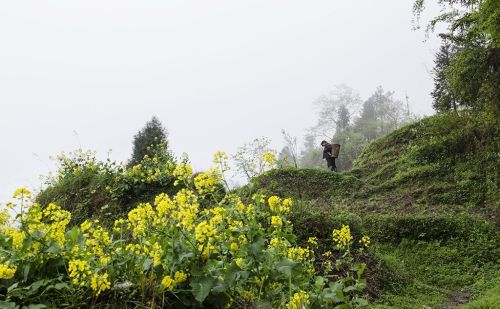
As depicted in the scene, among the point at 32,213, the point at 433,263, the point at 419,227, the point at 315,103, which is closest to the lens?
the point at 32,213

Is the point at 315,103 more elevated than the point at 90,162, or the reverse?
the point at 315,103

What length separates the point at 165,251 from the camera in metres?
2.09

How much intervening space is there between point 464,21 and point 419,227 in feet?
15.7

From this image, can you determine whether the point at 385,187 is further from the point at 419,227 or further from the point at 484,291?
the point at 484,291

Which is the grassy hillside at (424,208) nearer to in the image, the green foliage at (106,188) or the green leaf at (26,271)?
the green leaf at (26,271)

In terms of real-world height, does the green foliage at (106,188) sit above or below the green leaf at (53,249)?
above

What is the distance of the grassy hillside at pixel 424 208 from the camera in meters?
5.81

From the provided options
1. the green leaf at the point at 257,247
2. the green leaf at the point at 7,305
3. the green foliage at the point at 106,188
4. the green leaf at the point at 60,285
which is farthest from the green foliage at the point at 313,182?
the green leaf at the point at 7,305

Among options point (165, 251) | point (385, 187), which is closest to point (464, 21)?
point (385, 187)

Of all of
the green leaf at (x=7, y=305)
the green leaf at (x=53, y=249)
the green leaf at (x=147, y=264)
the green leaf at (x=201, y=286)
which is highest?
the green leaf at (x=53, y=249)

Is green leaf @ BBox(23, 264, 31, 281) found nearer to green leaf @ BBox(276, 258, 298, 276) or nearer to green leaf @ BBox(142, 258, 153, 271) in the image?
green leaf @ BBox(142, 258, 153, 271)

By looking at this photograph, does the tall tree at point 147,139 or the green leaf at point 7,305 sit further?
the tall tree at point 147,139

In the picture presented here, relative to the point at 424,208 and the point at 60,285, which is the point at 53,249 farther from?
the point at 424,208

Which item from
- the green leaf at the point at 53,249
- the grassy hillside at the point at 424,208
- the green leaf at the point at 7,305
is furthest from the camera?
the grassy hillside at the point at 424,208
